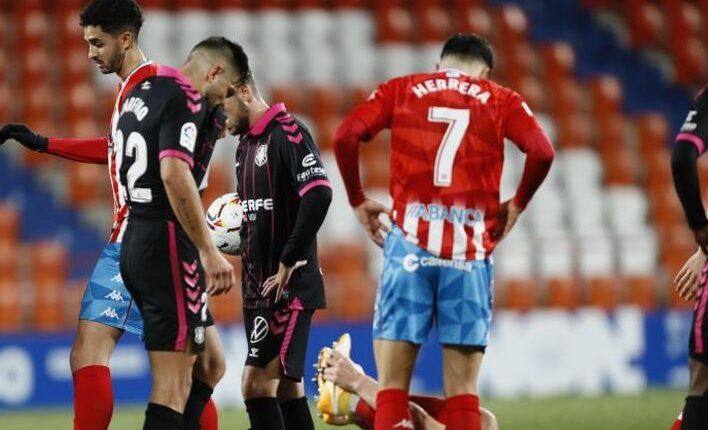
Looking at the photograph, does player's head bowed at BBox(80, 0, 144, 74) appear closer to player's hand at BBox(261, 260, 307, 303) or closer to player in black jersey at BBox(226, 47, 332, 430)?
→ player in black jersey at BBox(226, 47, 332, 430)

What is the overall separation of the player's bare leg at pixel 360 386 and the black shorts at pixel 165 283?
1020mm

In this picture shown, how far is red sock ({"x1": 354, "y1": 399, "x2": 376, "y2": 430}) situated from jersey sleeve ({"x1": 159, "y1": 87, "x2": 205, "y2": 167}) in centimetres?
157

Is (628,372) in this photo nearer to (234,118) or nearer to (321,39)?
(321,39)

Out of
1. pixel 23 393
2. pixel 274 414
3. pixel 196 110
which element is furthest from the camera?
pixel 23 393

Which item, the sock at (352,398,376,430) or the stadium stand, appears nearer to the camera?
the sock at (352,398,376,430)

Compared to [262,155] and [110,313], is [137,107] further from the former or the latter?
[110,313]

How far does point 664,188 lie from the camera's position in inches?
516

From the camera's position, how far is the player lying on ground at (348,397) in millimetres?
5941

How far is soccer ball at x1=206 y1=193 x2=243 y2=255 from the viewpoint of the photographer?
6.33 metres

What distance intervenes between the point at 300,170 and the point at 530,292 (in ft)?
20.3

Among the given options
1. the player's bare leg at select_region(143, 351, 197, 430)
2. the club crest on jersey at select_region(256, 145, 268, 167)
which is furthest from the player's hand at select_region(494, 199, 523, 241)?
the player's bare leg at select_region(143, 351, 197, 430)

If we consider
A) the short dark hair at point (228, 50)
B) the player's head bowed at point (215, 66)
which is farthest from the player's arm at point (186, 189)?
the short dark hair at point (228, 50)

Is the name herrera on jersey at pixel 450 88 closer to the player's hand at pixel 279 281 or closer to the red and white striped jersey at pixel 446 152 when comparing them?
the red and white striped jersey at pixel 446 152

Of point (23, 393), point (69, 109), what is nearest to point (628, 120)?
point (69, 109)
